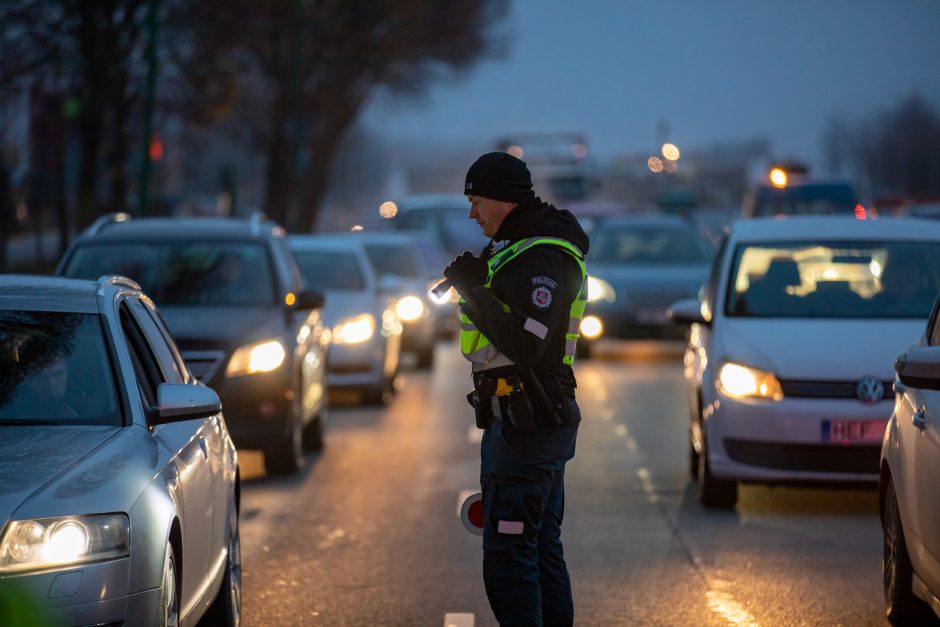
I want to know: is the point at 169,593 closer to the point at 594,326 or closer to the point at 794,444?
the point at 794,444

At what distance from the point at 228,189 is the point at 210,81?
7514 millimetres

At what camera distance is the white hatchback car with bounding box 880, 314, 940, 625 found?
6.56 metres

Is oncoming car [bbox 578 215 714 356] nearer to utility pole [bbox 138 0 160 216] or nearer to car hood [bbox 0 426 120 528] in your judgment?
utility pole [bbox 138 0 160 216]

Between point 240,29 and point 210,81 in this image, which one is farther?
point 240,29

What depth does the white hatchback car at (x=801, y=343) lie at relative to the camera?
34.3 ft

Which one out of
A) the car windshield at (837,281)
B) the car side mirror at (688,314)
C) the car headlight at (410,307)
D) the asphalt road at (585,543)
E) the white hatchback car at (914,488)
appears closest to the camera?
the white hatchback car at (914,488)

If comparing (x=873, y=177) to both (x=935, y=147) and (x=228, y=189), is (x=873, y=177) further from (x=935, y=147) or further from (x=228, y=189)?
(x=228, y=189)

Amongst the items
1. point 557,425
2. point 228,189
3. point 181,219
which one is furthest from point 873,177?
point 557,425

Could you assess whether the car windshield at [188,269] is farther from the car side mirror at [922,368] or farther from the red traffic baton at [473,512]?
the car side mirror at [922,368]

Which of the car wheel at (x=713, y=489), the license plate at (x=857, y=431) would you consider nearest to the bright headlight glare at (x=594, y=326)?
the car wheel at (x=713, y=489)

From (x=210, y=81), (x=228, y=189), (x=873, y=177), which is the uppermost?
(x=210, y=81)

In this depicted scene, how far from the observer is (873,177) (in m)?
110

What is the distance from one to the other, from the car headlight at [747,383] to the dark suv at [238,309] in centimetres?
308

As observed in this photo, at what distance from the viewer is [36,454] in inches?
228
